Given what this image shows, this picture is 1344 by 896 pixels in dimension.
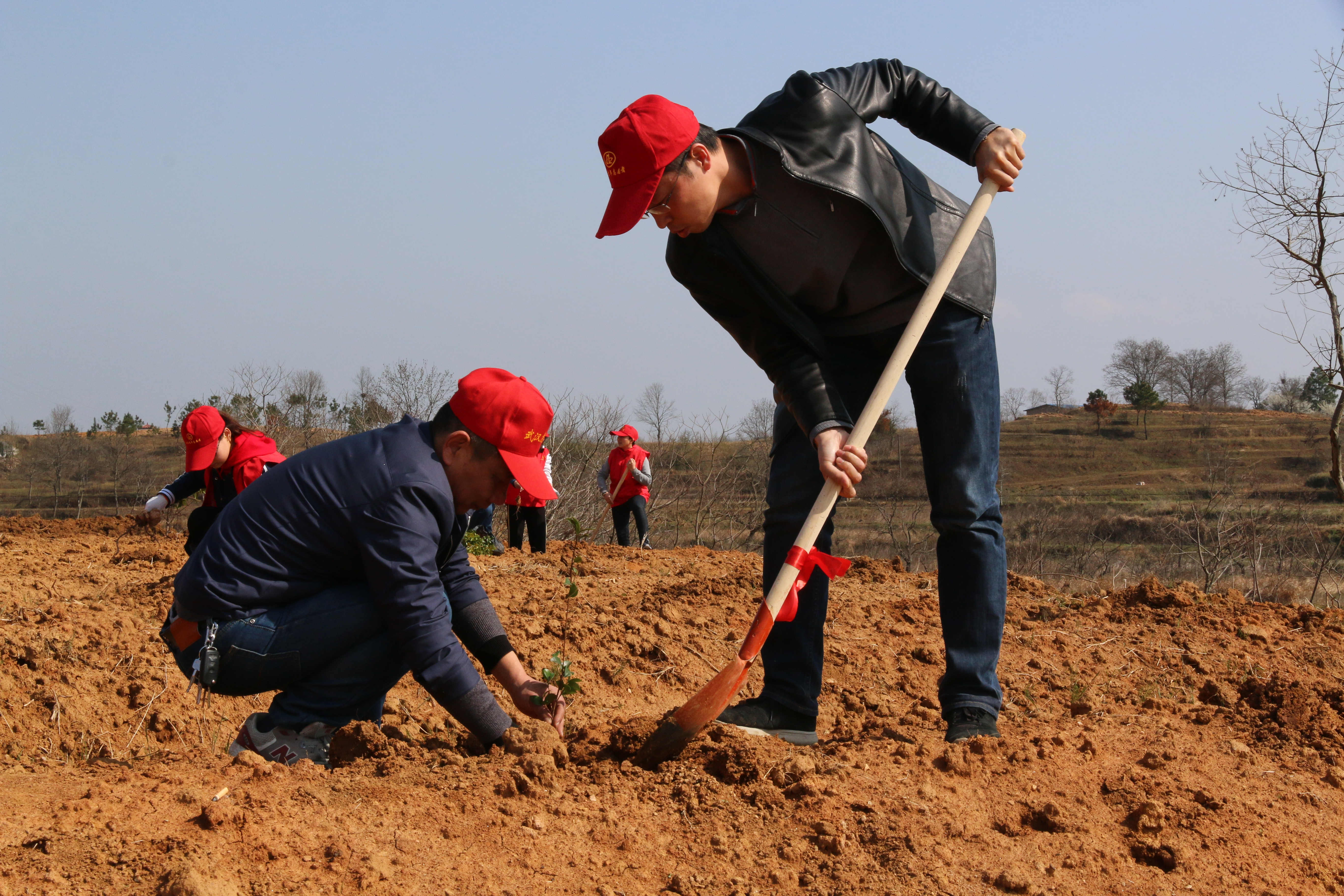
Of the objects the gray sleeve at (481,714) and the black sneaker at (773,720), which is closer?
the gray sleeve at (481,714)

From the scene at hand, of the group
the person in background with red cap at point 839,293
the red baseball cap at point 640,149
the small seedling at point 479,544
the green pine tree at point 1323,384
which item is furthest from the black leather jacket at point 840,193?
the green pine tree at point 1323,384

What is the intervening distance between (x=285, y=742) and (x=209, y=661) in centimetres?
33

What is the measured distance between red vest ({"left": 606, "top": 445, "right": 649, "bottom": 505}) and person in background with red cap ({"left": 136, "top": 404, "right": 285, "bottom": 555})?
594cm

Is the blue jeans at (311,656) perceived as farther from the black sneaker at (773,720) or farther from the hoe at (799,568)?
the black sneaker at (773,720)

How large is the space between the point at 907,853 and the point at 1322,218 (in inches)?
478

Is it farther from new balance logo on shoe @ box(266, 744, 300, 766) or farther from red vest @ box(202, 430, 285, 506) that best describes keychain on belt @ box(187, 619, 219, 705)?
red vest @ box(202, 430, 285, 506)

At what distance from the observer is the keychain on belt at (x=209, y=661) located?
2.56 m

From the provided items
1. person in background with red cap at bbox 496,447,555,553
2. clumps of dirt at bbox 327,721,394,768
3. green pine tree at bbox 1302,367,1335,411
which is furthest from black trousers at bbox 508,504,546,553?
green pine tree at bbox 1302,367,1335,411

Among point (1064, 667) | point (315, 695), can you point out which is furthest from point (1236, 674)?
point (315, 695)

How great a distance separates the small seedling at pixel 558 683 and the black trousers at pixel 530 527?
23.2 ft

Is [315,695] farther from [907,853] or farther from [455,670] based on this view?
[907,853]

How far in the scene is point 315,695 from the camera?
271 centimetres

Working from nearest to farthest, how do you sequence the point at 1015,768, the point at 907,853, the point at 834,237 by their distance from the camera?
the point at 907,853 → the point at 1015,768 → the point at 834,237

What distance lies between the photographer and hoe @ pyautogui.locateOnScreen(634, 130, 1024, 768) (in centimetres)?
246
